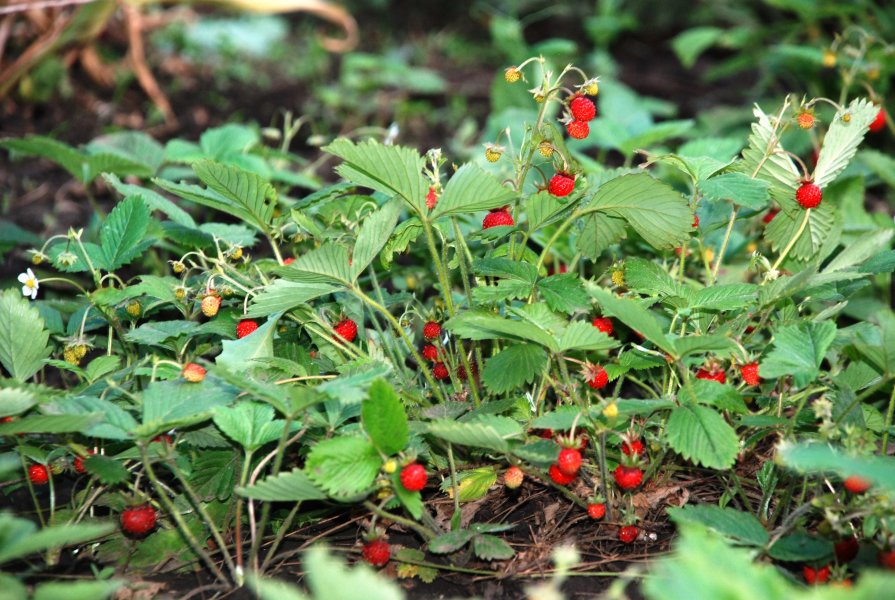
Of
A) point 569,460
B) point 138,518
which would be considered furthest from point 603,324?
point 138,518

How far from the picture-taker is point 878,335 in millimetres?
1477

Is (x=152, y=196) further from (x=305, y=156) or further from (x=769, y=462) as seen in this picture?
(x=305, y=156)

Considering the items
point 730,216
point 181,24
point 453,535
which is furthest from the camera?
point 181,24

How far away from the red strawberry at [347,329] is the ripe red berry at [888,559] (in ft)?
3.11

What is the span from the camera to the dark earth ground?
1460 mm

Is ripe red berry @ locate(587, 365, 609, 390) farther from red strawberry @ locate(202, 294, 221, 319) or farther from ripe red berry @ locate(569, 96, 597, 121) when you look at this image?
red strawberry @ locate(202, 294, 221, 319)

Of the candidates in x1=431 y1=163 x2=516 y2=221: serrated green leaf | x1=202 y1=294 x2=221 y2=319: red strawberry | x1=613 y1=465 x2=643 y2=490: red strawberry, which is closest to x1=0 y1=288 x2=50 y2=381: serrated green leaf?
x1=202 y1=294 x2=221 y2=319: red strawberry

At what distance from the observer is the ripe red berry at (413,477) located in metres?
1.30

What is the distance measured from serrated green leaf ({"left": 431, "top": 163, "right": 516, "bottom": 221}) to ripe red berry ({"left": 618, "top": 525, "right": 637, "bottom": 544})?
0.58m

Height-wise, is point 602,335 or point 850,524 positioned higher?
point 602,335

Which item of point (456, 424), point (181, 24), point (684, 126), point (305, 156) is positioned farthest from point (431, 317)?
point (181, 24)

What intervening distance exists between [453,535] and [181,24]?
3484mm

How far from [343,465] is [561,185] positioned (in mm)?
610

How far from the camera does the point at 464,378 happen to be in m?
1.72
